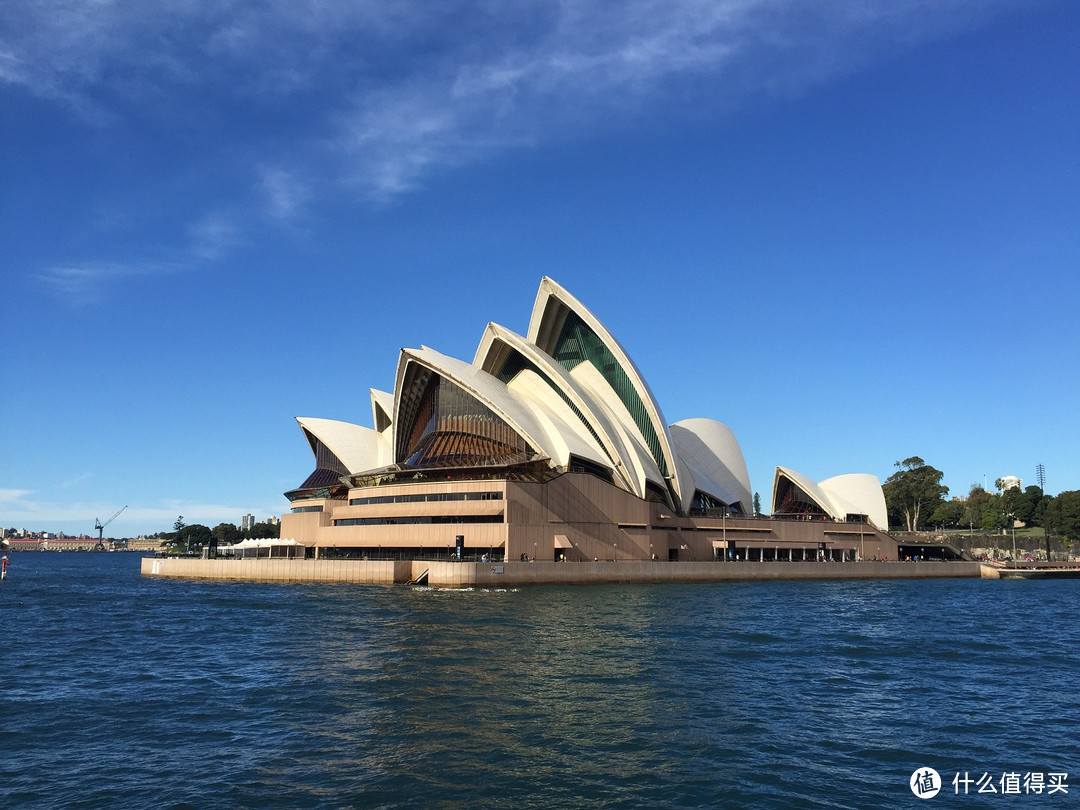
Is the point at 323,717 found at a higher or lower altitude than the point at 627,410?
lower

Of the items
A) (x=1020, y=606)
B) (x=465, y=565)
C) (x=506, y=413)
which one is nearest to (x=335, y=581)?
(x=465, y=565)

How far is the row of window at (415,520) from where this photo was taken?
59972 mm

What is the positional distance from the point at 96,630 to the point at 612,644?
21008mm

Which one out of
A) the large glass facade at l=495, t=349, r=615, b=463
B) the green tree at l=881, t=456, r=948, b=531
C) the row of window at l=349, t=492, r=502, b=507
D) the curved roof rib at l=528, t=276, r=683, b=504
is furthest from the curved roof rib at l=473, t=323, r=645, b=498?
the green tree at l=881, t=456, r=948, b=531

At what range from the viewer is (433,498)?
6209 centimetres

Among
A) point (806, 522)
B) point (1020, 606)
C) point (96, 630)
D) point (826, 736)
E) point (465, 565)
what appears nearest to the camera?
point (826, 736)

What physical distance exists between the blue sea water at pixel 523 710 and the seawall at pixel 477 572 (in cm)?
1664

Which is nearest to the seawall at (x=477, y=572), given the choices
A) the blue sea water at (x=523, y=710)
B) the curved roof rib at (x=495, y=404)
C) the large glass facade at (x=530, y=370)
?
the curved roof rib at (x=495, y=404)

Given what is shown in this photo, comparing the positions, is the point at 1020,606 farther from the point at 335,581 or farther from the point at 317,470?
the point at 317,470

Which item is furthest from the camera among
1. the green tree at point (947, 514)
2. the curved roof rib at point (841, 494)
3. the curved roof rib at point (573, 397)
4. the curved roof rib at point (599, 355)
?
the green tree at point (947, 514)

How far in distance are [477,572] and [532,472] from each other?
11900mm

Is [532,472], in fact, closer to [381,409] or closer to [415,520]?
[415,520]

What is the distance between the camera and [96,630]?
32812 mm

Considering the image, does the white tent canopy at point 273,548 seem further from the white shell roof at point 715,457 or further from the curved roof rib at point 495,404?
the white shell roof at point 715,457
